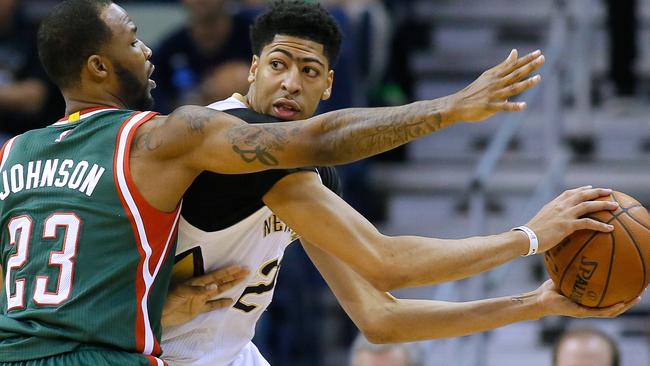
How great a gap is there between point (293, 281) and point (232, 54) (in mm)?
1766

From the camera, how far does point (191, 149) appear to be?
13.9 ft

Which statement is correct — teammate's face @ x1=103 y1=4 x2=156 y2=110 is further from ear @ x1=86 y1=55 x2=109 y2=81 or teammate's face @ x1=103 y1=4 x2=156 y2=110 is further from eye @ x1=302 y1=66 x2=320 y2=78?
eye @ x1=302 y1=66 x2=320 y2=78

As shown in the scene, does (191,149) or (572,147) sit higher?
(191,149)

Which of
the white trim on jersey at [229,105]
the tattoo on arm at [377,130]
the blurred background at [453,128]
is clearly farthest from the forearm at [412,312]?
the blurred background at [453,128]

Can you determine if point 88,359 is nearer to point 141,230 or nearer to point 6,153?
point 141,230

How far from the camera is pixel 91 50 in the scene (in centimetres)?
451

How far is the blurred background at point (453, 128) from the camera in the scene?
8305mm

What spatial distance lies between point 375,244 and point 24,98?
5680 mm

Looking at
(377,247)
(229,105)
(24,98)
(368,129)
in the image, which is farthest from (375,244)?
Answer: (24,98)

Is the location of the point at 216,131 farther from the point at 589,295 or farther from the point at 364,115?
the point at 589,295

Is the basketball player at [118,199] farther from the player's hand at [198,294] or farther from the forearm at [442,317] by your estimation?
the forearm at [442,317]

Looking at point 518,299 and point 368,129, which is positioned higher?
point 368,129

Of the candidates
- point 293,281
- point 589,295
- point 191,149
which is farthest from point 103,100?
point 293,281

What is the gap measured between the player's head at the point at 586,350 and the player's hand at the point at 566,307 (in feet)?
6.04
